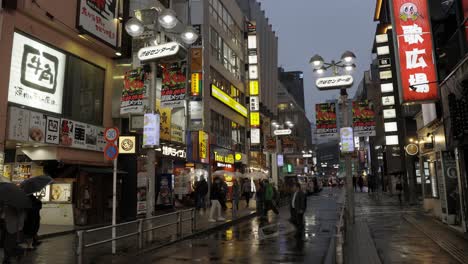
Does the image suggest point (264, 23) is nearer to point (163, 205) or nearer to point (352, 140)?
point (163, 205)

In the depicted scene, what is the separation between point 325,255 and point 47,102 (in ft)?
37.5

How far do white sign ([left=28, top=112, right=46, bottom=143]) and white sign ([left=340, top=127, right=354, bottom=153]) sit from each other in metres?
11.5

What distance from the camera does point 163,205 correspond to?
968 inches

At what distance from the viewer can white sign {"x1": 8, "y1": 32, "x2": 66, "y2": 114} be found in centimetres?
1446

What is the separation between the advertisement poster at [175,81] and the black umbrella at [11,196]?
6.98 meters

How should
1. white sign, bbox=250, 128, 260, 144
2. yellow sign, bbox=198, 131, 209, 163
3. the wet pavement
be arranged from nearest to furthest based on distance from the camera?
the wet pavement, yellow sign, bbox=198, 131, 209, 163, white sign, bbox=250, 128, 260, 144

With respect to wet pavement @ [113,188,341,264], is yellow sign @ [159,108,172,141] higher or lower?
higher

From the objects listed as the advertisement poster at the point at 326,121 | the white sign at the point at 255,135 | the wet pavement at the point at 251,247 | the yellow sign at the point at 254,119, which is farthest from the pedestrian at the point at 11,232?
the yellow sign at the point at 254,119

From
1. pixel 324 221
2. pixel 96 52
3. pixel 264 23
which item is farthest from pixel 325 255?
pixel 264 23

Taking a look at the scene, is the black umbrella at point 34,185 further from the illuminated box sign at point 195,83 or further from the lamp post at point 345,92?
the illuminated box sign at point 195,83

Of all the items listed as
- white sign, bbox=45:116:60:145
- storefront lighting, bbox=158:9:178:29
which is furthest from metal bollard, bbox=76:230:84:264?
white sign, bbox=45:116:60:145

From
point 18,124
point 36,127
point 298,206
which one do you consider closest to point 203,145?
point 298,206

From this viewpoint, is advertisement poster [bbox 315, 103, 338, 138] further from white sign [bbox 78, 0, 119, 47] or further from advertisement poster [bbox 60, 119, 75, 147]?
advertisement poster [bbox 60, 119, 75, 147]

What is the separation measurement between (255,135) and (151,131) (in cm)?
2950
